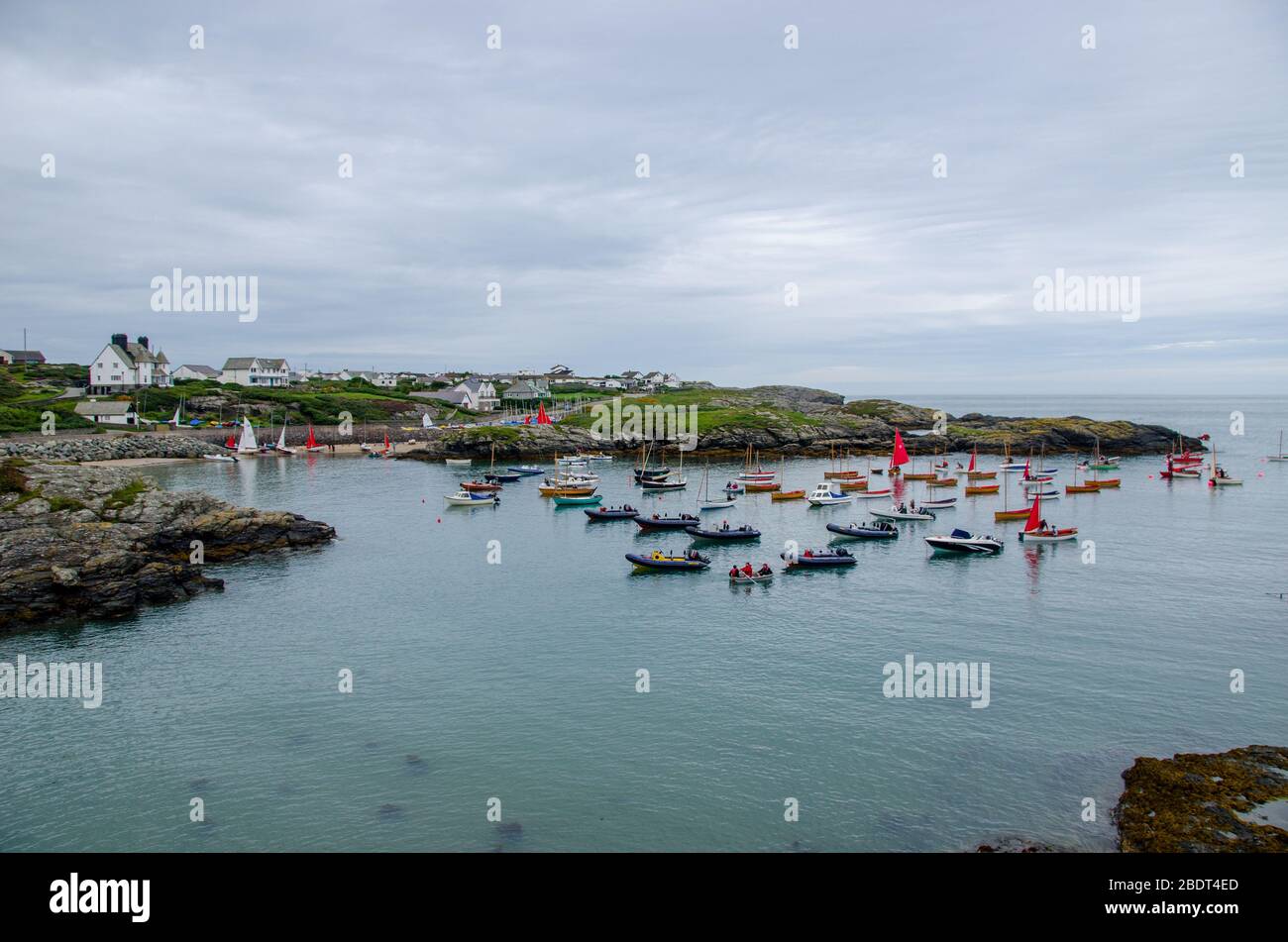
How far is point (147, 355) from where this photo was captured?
176125 millimetres

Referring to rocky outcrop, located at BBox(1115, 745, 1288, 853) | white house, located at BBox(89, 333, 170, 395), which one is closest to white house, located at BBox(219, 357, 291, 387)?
white house, located at BBox(89, 333, 170, 395)

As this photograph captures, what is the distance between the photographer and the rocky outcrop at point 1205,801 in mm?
23219

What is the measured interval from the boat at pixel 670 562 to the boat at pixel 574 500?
34.3m

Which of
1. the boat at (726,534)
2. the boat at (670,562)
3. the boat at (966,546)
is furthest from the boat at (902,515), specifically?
the boat at (670,562)

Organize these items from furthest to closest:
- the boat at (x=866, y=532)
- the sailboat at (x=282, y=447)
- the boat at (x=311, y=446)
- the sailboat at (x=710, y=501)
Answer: the boat at (x=311, y=446) < the sailboat at (x=282, y=447) < the sailboat at (x=710, y=501) < the boat at (x=866, y=532)

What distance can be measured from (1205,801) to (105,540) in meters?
61.7

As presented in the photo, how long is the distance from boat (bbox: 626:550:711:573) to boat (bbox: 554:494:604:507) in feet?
113

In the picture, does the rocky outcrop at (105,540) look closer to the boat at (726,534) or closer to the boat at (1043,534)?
the boat at (726,534)

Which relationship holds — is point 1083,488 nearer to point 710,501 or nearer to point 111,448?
point 710,501

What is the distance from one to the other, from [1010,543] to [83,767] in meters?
71.5

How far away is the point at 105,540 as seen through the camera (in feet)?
175

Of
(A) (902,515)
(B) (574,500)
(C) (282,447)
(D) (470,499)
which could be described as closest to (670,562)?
(A) (902,515)
